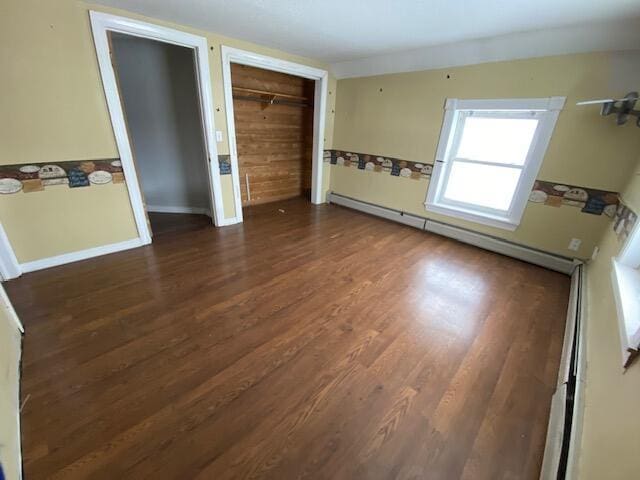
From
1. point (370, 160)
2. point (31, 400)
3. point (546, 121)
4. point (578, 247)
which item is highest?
point (546, 121)

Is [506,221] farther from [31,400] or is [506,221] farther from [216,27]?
[31,400]

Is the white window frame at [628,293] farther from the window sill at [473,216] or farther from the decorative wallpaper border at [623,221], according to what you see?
the window sill at [473,216]

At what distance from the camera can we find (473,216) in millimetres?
3260

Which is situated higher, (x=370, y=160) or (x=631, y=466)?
(x=370, y=160)

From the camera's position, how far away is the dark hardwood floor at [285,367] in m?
1.14

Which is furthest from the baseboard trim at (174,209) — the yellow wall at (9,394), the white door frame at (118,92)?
the yellow wall at (9,394)

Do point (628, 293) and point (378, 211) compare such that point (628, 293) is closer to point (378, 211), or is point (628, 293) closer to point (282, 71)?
point (378, 211)

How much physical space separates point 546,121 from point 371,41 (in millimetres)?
1972

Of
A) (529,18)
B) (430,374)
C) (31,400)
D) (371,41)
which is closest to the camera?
(31,400)

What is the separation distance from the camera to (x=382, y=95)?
3719 millimetres

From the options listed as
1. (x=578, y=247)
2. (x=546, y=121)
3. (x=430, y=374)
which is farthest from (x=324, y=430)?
(x=546, y=121)

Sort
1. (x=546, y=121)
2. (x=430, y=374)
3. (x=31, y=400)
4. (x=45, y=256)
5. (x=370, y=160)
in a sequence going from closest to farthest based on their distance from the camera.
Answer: (x=31, y=400) < (x=430, y=374) < (x=45, y=256) < (x=546, y=121) < (x=370, y=160)

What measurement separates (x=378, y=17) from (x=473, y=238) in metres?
2.57

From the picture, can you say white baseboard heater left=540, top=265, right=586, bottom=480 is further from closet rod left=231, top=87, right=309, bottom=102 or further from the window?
closet rod left=231, top=87, right=309, bottom=102
